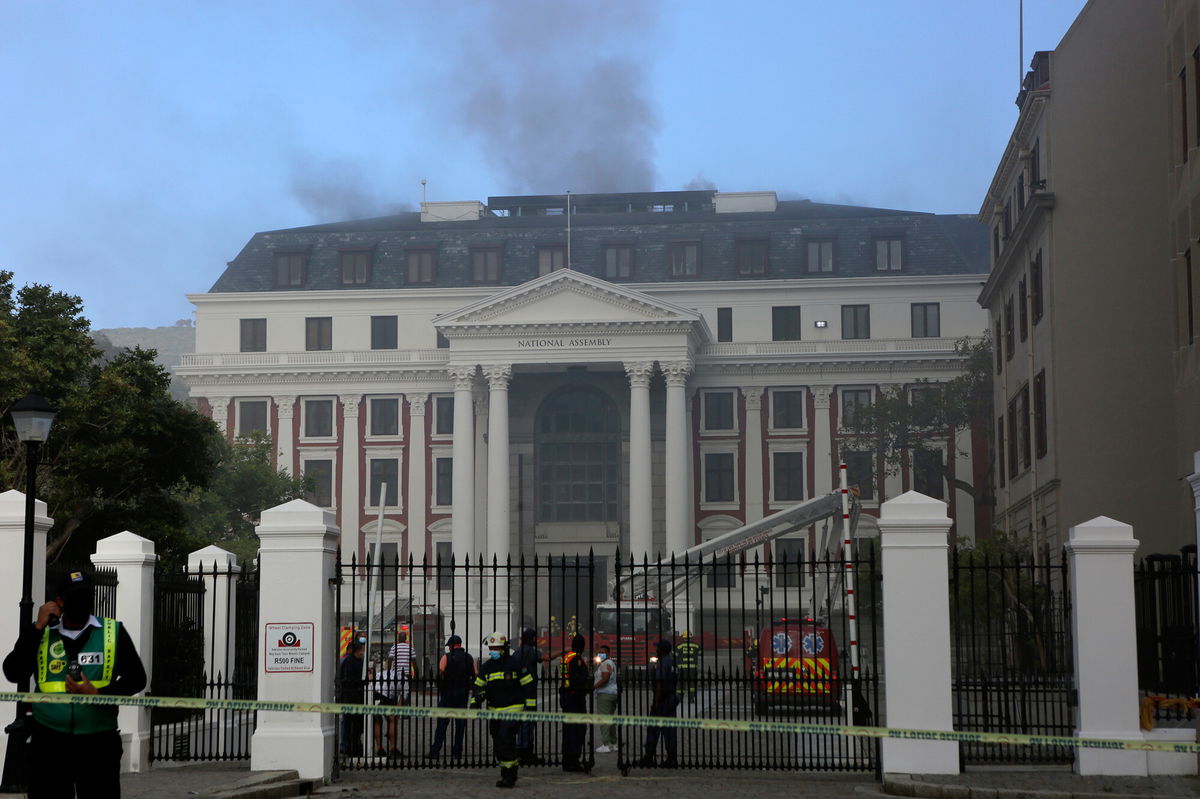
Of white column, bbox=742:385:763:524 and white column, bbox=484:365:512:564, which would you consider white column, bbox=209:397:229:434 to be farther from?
white column, bbox=742:385:763:524

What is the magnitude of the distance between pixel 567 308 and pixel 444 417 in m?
8.94

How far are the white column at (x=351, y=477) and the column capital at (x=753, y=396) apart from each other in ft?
55.1

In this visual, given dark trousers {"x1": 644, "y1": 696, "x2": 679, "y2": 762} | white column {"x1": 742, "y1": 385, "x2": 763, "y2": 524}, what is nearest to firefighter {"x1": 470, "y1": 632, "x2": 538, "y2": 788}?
dark trousers {"x1": 644, "y1": 696, "x2": 679, "y2": 762}

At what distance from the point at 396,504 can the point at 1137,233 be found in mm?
43523

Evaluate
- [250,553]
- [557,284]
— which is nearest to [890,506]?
[250,553]

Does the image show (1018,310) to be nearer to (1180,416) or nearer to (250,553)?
(1180,416)

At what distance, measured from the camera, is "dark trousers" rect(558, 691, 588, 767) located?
1794 cm

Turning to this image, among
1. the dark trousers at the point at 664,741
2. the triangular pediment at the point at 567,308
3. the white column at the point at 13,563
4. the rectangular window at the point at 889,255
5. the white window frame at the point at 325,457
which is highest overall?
the rectangular window at the point at 889,255

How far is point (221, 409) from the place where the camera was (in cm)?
7662

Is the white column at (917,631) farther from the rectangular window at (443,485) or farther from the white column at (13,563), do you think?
the rectangular window at (443,485)

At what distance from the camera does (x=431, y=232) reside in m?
80.2

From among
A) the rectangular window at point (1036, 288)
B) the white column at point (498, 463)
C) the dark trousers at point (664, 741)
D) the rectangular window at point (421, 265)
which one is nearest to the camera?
the dark trousers at point (664, 741)

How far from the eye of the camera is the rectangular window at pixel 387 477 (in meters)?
75.4

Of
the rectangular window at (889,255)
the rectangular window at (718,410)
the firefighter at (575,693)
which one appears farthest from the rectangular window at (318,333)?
the firefighter at (575,693)
